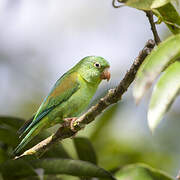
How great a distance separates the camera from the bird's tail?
8.97 ft

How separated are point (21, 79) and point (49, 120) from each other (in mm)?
2332

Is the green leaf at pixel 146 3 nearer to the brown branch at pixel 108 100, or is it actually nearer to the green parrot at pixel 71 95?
the brown branch at pixel 108 100

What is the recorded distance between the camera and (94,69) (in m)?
3.84

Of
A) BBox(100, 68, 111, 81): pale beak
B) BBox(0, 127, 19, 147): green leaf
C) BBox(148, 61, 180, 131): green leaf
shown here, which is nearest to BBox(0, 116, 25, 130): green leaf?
BBox(0, 127, 19, 147): green leaf

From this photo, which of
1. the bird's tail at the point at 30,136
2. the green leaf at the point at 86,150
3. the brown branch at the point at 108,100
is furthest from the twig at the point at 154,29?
the bird's tail at the point at 30,136

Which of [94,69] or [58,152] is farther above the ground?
[94,69]

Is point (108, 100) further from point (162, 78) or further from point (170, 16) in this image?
point (170, 16)

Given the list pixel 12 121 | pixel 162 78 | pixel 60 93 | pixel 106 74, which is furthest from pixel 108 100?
pixel 106 74

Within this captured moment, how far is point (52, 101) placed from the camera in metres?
3.44

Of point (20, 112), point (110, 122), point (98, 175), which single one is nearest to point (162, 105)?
point (98, 175)

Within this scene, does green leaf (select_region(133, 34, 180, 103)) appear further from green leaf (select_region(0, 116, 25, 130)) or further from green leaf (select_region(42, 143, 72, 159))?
green leaf (select_region(0, 116, 25, 130))

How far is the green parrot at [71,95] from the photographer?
3.31 metres

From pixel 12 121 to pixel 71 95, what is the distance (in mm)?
859

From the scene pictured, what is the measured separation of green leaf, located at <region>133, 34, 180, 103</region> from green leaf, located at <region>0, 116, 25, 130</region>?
144cm
